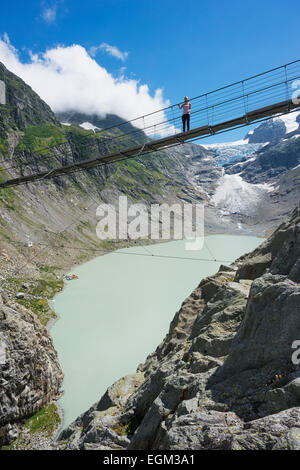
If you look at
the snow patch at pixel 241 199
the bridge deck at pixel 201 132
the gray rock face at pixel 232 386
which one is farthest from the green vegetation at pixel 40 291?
the snow patch at pixel 241 199

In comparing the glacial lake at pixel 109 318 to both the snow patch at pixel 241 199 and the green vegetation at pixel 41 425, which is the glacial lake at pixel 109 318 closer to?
the green vegetation at pixel 41 425

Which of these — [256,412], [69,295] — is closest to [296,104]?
[256,412]

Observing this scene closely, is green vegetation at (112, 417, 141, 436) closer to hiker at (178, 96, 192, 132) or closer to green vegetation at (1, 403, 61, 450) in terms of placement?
green vegetation at (1, 403, 61, 450)

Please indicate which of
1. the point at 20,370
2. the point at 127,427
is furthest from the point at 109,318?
the point at 127,427

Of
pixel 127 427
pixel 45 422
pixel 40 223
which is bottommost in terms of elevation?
pixel 45 422

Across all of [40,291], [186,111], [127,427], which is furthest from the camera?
[40,291]

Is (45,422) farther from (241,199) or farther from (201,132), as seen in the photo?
(241,199)

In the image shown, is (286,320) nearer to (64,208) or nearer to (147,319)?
(147,319)
